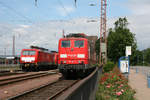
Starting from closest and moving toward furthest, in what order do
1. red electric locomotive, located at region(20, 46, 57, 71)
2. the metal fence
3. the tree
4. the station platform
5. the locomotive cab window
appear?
the metal fence → the station platform → the locomotive cab window → red electric locomotive, located at region(20, 46, 57, 71) → the tree

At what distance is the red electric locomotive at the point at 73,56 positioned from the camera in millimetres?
17250

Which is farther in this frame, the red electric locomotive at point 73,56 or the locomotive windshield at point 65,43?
the locomotive windshield at point 65,43

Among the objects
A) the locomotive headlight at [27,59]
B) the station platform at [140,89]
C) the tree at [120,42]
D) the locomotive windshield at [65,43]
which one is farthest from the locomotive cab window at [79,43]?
the tree at [120,42]

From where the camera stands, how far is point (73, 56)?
1761 centimetres

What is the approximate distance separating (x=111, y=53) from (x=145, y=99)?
22243 mm

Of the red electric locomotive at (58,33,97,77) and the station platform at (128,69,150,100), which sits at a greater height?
the red electric locomotive at (58,33,97,77)

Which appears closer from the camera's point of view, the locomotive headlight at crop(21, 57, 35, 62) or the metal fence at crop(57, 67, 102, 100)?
the metal fence at crop(57, 67, 102, 100)

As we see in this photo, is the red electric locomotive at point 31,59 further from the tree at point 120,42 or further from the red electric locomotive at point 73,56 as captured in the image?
the red electric locomotive at point 73,56

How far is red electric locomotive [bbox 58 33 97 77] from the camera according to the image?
56.6 ft

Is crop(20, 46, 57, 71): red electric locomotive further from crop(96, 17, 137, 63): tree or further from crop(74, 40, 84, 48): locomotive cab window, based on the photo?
crop(74, 40, 84, 48): locomotive cab window

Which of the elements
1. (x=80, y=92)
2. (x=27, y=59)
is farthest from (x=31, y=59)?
(x=80, y=92)

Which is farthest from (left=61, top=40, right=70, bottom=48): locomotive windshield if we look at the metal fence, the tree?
the tree

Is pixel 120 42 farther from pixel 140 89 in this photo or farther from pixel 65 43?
pixel 140 89

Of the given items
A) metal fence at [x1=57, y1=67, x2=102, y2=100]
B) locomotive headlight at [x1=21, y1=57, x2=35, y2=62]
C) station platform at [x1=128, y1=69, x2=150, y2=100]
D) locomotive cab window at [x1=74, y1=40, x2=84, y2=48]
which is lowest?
station platform at [x1=128, y1=69, x2=150, y2=100]
